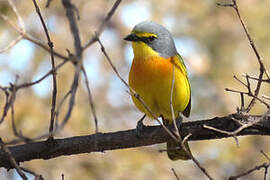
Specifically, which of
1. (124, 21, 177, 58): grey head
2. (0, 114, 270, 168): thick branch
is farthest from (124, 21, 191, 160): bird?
(0, 114, 270, 168): thick branch

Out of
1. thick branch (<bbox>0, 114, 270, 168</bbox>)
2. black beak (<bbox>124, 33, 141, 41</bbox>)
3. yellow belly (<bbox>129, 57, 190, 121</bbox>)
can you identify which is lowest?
thick branch (<bbox>0, 114, 270, 168</bbox>)

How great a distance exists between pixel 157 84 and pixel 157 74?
0.13 metres

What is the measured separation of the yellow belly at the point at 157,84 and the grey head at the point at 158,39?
0.57 feet

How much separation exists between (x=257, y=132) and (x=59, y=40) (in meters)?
6.70

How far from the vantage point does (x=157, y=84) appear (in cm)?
545

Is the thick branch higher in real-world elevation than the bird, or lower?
lower

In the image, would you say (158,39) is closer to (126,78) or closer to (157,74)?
(157,74)

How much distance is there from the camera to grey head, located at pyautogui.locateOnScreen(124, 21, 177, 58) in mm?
5723

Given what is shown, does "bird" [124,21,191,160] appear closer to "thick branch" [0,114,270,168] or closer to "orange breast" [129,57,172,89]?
"orange breast" [129,57,172,89]

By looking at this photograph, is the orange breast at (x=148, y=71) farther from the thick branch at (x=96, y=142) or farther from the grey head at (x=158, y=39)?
the thick branch at (x=96, y=142)

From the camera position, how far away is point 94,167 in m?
9.09

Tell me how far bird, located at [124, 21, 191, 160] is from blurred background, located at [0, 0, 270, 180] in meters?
2.68

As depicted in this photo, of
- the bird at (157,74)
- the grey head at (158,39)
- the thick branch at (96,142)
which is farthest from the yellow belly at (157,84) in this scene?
the thick branch at (96,142)

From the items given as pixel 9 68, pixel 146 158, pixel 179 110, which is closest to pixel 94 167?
pixel 146 158
